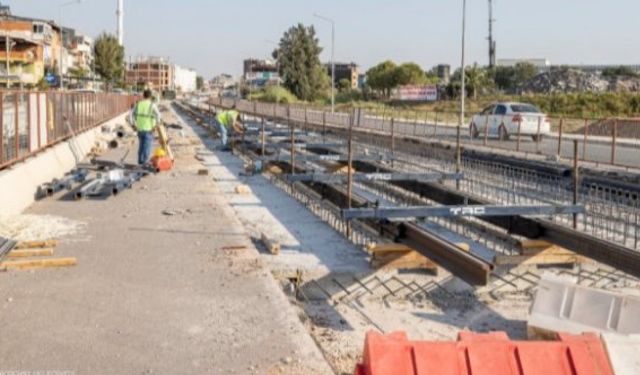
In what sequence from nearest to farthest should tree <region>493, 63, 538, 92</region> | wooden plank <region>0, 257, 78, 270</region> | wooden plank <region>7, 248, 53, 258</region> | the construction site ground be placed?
1. the construction site ground
2. wooden plank <region>0, 257, 78, 270</region>
3. wooden plank <region>7, 248, 53, 258</region>
4. tree <region>493, 63, 538, 92</region>

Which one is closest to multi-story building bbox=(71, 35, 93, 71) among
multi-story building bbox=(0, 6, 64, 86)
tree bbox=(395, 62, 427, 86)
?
multi-story building bbox=(0, 6, 64, 86)

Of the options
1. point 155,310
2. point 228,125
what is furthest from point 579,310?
point 228,125

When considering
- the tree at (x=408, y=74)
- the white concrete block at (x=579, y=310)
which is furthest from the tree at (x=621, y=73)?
the white concrete block at (x=579, y=310)

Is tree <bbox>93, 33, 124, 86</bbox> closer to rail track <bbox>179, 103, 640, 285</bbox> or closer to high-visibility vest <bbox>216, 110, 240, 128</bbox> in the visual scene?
high-visibility vest <bbox>216, 110, 240, 128</bbox>

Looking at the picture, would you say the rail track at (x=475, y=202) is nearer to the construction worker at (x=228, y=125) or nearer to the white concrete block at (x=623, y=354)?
the white concrete block at (x=623, y=354)

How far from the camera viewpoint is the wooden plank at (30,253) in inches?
340

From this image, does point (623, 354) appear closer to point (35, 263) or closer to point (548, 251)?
point (548, 251)

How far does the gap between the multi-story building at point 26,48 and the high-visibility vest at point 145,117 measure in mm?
39760

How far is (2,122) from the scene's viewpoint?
492 inches

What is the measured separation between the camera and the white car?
31047 mm

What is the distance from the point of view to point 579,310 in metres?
6.85

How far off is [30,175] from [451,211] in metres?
7.49

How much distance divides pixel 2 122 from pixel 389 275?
6917 millimetres

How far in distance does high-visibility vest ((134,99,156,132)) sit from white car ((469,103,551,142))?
47.8ft
